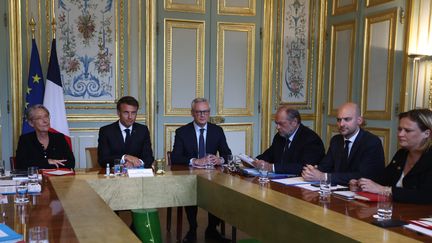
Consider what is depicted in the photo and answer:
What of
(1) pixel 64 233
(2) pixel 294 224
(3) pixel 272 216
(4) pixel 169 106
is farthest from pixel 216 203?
(4) pixel 169 106

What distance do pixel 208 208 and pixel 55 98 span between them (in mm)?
2493

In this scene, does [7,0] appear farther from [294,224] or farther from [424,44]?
[424,44]

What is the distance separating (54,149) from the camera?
11.1 feet

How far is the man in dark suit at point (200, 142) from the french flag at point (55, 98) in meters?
1.46

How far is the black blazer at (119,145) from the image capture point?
3.60 m

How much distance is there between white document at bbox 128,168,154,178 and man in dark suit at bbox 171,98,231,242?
21.3 inches

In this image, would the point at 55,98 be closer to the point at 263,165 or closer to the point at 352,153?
the point at 263,165

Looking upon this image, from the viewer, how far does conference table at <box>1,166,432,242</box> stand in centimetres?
169

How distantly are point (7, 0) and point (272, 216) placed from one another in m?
3.88

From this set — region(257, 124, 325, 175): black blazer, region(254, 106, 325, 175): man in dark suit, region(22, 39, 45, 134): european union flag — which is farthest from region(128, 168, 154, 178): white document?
region(22, 39, 45, 134): european union flag

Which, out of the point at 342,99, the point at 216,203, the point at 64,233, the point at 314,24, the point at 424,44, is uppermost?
the point at 314,24

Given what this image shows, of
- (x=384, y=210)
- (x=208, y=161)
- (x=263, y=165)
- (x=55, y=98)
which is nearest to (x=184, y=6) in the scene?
(x=55, y=98)

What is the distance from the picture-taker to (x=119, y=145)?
365cm

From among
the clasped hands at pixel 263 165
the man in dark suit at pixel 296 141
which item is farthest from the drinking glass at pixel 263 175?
the man in dark suit at pixel 296 141
